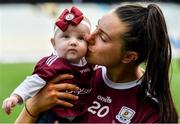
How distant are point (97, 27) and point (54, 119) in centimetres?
41

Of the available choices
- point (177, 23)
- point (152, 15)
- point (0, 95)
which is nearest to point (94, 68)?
point (152, 15)

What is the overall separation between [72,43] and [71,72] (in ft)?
0.39

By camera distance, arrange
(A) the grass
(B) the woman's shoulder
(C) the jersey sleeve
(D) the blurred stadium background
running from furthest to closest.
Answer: (D) the blurred stadium background → (A) the grass → (C) the jersey sleeve → (B) the woman's shoulder

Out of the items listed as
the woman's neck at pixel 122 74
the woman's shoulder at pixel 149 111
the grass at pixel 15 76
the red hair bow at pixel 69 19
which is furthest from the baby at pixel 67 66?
the grass at pixel 15 76

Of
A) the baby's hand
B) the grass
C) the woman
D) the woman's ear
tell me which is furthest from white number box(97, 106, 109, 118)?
the grass

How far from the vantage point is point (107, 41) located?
293 centimetres

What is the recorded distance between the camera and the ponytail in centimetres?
293

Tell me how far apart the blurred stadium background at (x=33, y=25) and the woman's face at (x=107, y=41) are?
21.4 feet

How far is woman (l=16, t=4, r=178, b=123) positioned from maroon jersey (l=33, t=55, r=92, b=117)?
30 millimetres

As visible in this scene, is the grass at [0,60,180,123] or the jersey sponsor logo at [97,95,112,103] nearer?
the jersey sponsor logo at [97,95,112,103]

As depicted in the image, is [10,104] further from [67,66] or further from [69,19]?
[69,19]

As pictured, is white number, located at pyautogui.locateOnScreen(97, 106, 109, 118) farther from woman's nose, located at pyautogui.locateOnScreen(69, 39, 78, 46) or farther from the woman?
woman's nose, located at pyautogui.locateOnScreen(69, 39, 78, 46)

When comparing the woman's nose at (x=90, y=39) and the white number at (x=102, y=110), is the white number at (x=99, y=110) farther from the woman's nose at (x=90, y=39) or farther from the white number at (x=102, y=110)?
the woman's nose at (x=90, y=39)

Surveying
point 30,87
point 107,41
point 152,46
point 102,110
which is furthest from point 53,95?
point 152,46
